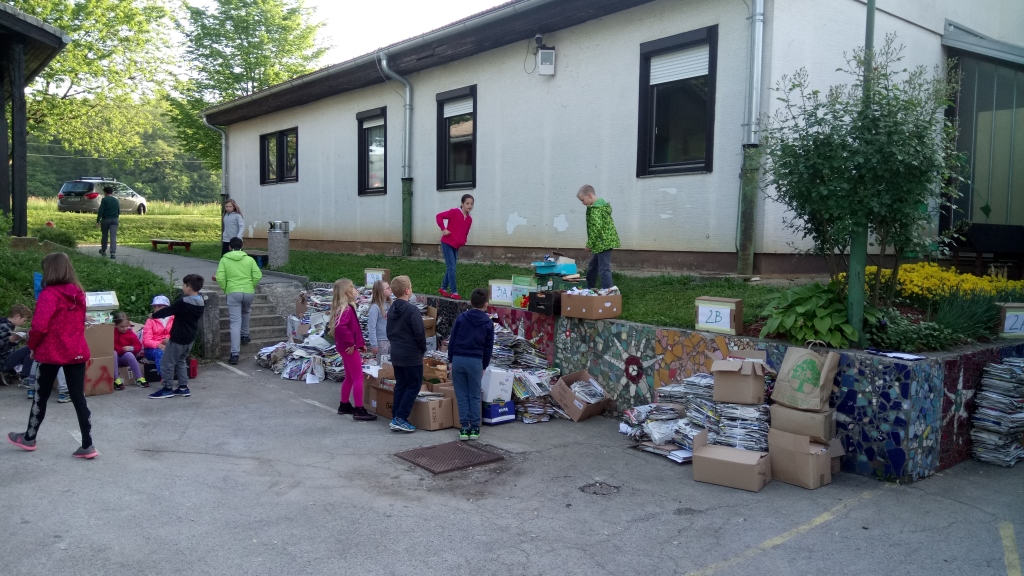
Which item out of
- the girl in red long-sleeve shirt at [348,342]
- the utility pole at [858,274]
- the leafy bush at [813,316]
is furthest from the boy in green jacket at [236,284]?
the utility pole at [858,274]

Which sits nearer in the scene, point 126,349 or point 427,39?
point 126,349

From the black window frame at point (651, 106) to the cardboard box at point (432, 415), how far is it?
525 centimetres

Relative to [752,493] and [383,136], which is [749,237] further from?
[383,136]

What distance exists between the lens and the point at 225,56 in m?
27.7

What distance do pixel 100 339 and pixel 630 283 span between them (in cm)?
670

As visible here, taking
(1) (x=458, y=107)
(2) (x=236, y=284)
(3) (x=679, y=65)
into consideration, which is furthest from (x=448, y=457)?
(1) (x=458, y=107)

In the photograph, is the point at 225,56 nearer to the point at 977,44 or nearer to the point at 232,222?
the point at 232,222

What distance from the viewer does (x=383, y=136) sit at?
17.2m

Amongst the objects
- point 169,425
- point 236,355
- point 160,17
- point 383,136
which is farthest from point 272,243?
point 160,17

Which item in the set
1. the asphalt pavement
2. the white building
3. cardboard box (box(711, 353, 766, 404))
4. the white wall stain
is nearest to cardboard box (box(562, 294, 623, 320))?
the asphalt pavement

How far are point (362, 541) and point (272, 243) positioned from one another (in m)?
12.4

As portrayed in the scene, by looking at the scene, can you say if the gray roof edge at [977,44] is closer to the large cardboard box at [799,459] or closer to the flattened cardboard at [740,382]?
the flattened cardboard at [740,382]

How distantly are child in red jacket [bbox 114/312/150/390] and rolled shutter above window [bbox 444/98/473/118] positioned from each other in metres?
7.76

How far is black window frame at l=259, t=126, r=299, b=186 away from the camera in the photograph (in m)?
20.1
